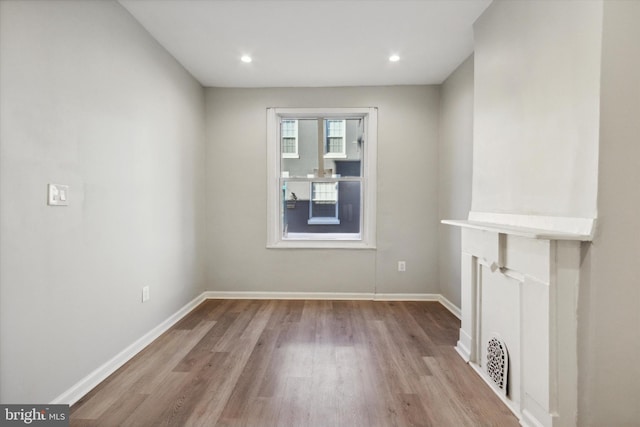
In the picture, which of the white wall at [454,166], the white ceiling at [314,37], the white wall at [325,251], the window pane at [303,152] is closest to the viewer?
the white ceiling at [314,37]

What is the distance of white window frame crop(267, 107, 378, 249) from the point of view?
3.67m

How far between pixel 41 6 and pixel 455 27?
8.70 ft

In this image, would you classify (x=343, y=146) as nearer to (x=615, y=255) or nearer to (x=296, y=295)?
(x=296, y=295)

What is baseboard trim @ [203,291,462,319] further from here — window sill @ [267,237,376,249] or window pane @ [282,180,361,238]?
window pane @ [282,180,361,238]

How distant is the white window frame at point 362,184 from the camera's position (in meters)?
3.67

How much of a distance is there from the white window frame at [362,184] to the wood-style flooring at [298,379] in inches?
38.8

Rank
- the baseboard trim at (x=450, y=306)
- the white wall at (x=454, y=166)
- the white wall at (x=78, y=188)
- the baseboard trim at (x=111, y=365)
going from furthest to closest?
the baseboard trim at (x=450, y=306)
the white wall at (x=454, y=166)
the baseboard trim at (x=111, y=365)
the white wall at (x=78, y=188)

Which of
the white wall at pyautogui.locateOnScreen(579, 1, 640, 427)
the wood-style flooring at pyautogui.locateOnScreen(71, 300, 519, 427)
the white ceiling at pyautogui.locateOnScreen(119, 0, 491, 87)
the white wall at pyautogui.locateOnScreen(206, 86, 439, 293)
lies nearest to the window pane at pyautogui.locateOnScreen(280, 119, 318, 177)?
the white wall at pyautogui.locateOnScreen(206, 86, 439, 293)

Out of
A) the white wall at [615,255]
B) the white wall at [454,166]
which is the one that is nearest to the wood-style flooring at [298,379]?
the white wall at [615,255]

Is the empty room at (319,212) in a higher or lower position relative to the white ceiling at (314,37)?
lower

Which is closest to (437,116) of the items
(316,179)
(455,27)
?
(455,27)

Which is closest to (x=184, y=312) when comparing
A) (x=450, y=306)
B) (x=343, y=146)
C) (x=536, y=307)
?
(x=343, y=146)

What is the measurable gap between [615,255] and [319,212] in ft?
9.50

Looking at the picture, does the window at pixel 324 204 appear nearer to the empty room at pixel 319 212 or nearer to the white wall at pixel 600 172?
the empty room at pixel 319 212
